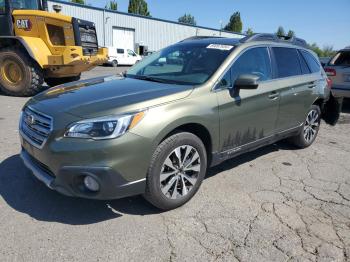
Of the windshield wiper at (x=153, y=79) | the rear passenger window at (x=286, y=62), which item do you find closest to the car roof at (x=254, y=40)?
the rear passenger window at (x=286, y=62)

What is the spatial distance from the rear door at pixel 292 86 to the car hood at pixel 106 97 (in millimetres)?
1771

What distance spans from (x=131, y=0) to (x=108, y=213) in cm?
6661

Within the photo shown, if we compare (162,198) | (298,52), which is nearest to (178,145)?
(162,198)

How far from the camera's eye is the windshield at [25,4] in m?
9.48

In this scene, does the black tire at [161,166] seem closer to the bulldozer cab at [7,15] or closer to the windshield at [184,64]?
the windshield at [184,64]

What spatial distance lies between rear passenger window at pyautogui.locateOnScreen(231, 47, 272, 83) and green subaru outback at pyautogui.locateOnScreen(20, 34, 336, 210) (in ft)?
0.04

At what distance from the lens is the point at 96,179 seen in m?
2.88

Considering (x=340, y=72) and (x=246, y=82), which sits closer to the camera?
(x=246, y=82)

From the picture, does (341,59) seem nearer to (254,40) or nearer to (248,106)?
(254,40)

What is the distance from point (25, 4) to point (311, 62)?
26.9 ft

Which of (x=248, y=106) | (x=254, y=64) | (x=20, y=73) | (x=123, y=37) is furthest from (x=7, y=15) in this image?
(x=123, y=37)

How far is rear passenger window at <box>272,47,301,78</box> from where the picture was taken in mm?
4707

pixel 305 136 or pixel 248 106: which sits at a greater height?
pixel 248 106

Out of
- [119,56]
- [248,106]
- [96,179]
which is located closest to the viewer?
[96,179]
